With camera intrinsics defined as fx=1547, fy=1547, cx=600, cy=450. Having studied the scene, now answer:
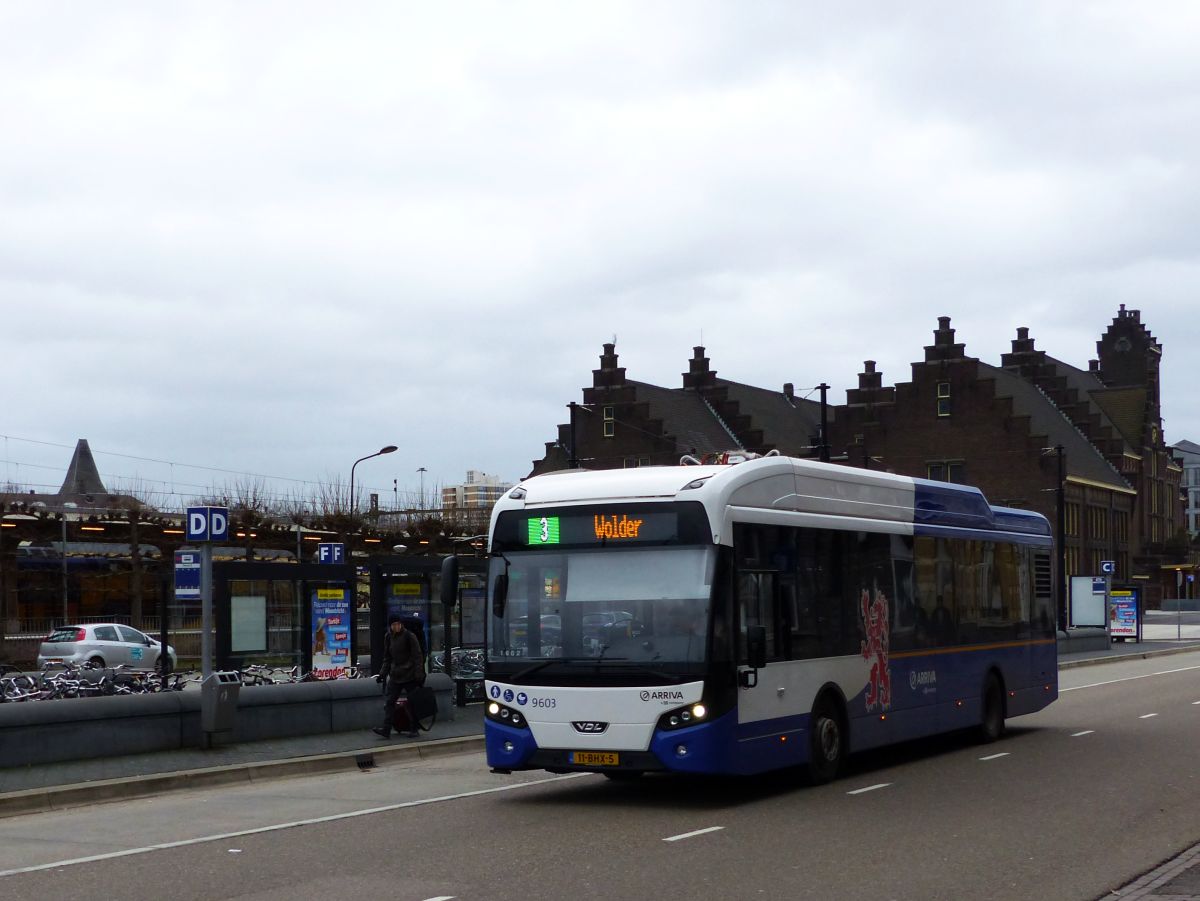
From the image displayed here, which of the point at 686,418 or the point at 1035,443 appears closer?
the point at 1035,443

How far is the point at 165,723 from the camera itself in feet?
57.3

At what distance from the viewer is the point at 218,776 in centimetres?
1595

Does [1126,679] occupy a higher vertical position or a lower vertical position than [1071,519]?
lower

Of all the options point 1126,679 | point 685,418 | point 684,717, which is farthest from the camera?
point 685,418

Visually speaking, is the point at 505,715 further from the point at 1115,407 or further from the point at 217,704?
the point at 1115,407

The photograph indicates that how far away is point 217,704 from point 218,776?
1.68 meters

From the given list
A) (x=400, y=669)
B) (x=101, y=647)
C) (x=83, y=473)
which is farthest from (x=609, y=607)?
(x=83, y=473)

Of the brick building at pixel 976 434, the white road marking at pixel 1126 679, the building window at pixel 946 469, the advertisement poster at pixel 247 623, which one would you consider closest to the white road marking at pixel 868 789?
the advertisement poster at pixel 247 623

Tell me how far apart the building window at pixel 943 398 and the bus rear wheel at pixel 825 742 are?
75160 mm

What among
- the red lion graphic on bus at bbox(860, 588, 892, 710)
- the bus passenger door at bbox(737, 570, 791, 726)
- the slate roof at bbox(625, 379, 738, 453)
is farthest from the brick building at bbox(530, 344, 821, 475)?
the bus passenger door at bbox(737, 570, 791, 726)

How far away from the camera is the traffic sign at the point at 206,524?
1769 cm

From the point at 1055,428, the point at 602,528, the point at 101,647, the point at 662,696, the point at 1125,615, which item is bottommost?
the point at 1125,615

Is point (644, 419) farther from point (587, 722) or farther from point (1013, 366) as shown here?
point (587, 722)

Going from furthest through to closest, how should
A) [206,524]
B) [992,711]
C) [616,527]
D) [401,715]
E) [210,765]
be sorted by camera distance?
[401,715] < [992,711] < [206,524] < [210,765] < [616,527]
